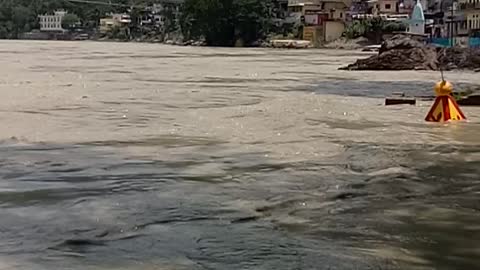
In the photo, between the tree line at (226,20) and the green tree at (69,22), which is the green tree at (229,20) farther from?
the green tree at (69,22)

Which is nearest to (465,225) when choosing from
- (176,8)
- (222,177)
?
(222,177)

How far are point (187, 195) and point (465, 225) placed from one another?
2.03 m

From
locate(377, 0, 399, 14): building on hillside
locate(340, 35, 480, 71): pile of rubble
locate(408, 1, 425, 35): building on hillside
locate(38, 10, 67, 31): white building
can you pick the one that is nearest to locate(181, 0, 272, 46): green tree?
locate(377, 0, 399, 14): building on hillside

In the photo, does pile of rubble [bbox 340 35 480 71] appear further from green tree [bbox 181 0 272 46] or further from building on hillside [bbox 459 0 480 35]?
green tree [bbox 181 0 272 46]

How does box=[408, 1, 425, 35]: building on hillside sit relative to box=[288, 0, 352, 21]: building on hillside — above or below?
below

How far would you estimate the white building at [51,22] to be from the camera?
147375 millimetres

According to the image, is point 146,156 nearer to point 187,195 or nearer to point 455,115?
point 187,195

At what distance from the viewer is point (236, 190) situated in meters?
6.31

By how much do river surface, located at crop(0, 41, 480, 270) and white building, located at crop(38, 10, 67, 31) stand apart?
138 m

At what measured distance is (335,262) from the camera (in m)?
4.23

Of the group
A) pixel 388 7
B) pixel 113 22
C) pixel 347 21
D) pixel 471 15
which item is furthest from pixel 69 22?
pixel 471 15

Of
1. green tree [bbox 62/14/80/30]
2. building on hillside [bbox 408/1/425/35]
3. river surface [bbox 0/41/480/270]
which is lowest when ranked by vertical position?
river surface [bbox 0/41/480/270]

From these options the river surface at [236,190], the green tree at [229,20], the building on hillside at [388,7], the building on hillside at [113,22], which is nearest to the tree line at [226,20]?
the green tree at [229,20]

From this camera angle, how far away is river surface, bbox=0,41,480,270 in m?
4.44
